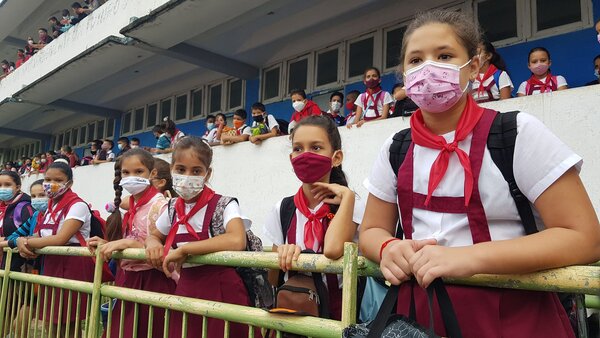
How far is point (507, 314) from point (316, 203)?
1.16 m

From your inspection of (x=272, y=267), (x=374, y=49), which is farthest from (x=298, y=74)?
(x=272, y=267)

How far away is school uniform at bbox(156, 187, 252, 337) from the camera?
2.17 meters

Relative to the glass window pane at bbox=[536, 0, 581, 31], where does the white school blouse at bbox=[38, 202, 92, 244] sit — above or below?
below

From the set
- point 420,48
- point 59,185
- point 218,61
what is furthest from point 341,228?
point 218,61

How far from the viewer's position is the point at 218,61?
10.4 meters

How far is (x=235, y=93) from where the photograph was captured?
38.8 ft

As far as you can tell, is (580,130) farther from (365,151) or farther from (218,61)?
(218,61)

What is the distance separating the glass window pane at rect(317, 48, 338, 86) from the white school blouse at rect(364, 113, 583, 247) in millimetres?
8160

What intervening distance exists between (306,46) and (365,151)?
16.0ft

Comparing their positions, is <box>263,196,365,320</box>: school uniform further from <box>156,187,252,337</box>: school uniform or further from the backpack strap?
the backpack strap

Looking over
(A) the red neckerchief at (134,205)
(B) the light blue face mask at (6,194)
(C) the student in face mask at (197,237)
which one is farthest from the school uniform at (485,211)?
(B) the light blue face mask at (6,194)

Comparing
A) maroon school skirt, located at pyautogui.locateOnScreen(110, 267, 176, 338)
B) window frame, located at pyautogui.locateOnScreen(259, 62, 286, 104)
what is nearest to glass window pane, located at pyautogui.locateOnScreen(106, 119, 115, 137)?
window frame, located at pyautogui.locateOnScreen(259, 62, 286, 104)

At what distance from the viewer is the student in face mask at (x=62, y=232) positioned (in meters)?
3.54

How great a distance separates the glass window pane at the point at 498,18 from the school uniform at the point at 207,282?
5.93 m
